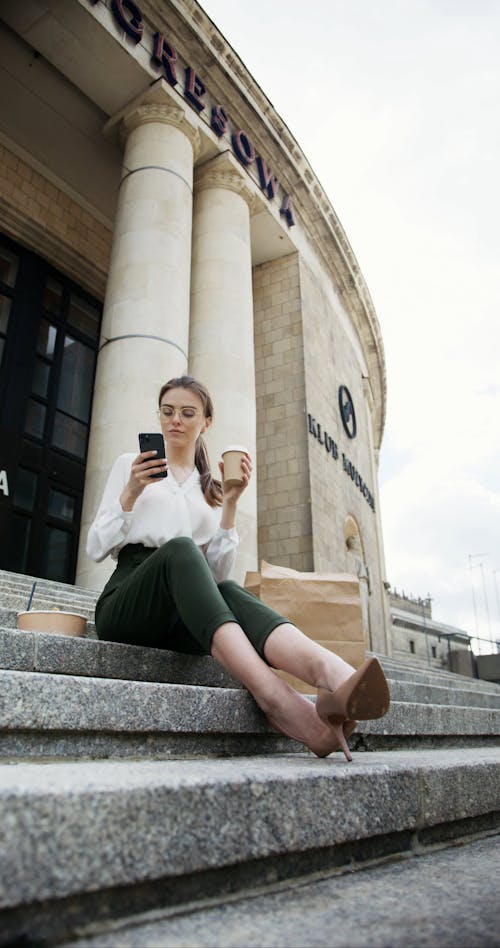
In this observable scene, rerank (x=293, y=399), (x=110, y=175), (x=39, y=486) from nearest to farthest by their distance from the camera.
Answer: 1. (x=39, y=486)
2. (x=110, y=175)
3. (x=293, y=399)

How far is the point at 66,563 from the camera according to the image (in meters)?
10.2

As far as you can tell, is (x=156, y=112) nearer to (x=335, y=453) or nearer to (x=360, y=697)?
(x=335, y=453)

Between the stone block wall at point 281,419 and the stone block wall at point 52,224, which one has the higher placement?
the stone block wall at point 52,224

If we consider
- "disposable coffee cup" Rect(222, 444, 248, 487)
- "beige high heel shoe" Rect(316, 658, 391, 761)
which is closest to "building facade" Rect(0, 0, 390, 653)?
"disposable coffee cup" Rect(222, 444, 248, 487)

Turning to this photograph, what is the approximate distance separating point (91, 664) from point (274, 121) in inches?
469

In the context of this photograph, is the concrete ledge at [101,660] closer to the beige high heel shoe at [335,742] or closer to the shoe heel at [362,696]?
the beige high heel shoe at [335,742]

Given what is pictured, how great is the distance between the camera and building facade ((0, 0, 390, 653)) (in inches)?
325

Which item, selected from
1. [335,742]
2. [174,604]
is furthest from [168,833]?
[174,604]

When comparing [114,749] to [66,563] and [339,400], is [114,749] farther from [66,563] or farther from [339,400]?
[339,400]

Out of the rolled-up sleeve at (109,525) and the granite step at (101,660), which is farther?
the rolled-up sleeve at (109,525)

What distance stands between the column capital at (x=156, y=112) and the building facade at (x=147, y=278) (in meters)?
0.03

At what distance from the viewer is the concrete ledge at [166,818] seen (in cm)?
92

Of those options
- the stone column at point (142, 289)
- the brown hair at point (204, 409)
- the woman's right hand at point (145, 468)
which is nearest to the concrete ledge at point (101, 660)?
the woman's right hand at point (145, 468)

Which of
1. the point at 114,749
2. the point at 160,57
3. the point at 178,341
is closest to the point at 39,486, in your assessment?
the point at 178,341
